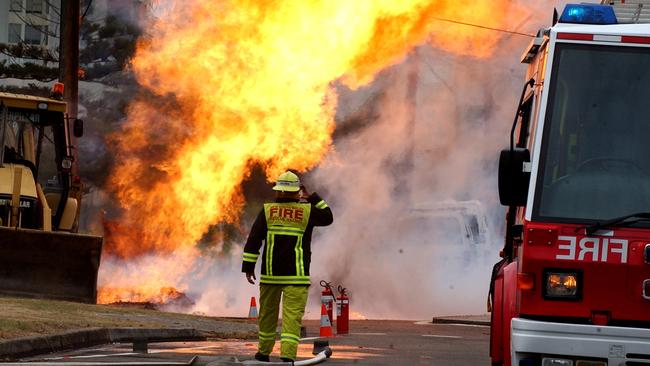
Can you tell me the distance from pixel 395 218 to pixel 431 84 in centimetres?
314

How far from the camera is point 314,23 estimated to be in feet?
86.9

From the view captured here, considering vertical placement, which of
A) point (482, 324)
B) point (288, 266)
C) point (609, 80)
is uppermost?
point (609, 80)

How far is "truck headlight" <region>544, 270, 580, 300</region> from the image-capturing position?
8.20 meters

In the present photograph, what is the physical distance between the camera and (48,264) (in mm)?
19062

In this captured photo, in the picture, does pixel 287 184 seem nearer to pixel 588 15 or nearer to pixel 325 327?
pixel 588 15

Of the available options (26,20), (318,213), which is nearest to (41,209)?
(318,213)

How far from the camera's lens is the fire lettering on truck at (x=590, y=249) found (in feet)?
26.7

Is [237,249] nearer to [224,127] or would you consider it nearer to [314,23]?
[224,127]

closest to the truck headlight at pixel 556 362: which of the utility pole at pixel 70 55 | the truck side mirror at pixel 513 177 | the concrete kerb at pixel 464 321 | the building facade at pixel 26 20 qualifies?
the truck side mirror at pixel 513 177

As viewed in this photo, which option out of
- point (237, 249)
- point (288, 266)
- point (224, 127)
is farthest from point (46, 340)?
point (237, 249)

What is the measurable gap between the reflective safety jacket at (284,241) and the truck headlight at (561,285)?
13.2 ft

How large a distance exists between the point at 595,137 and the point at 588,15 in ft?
2.99

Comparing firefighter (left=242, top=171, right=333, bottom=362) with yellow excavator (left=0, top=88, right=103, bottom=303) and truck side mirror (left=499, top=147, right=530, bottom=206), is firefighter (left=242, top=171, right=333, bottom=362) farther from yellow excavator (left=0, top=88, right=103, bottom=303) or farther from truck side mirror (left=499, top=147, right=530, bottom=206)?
yellow excavator (left=0, top=88, right=103, bottom=303)

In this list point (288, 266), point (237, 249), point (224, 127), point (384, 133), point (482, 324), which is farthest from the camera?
point (237, 249)
